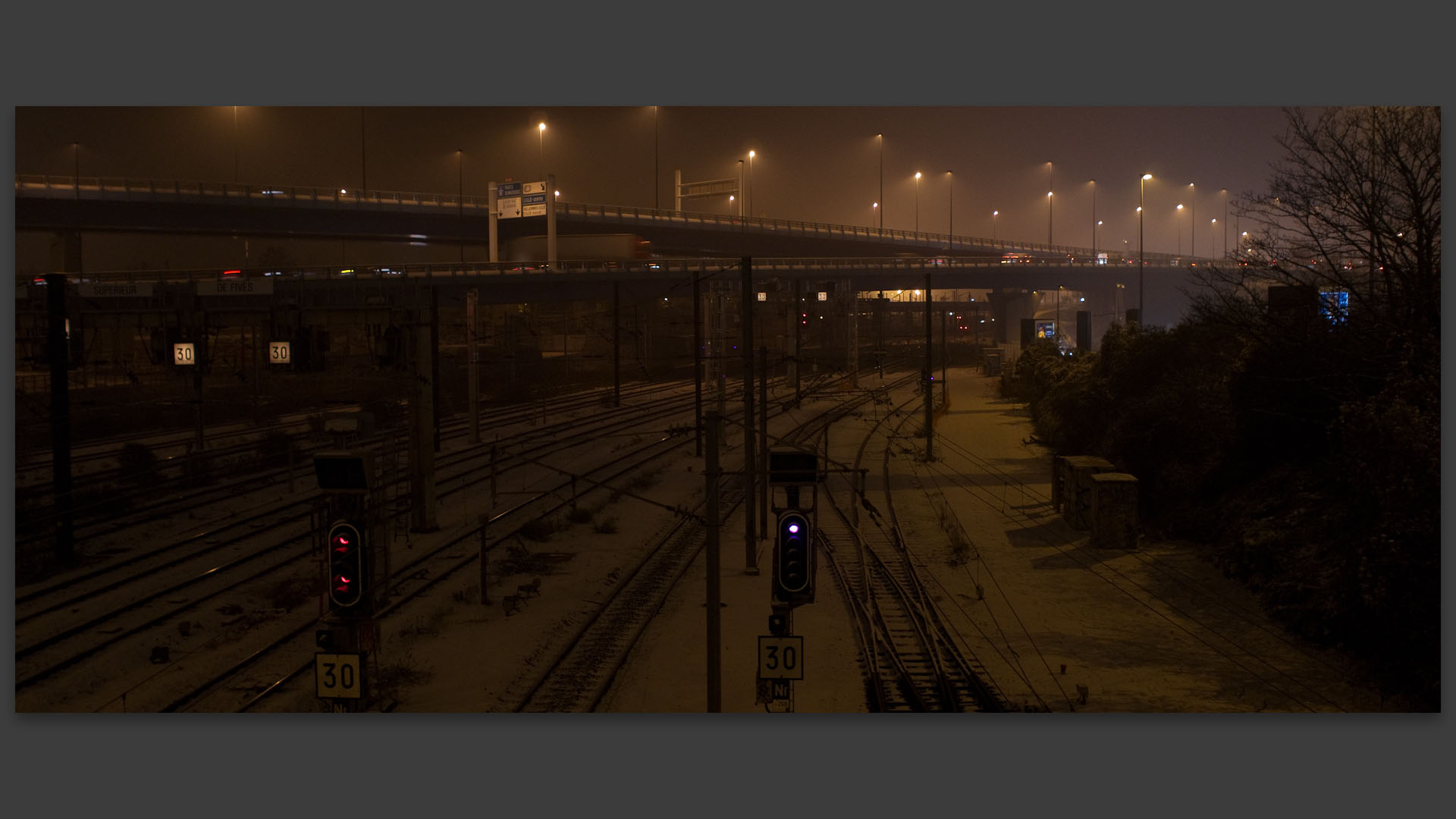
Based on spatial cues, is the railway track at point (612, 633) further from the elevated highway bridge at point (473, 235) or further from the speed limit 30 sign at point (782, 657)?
the elevated highway bridge at point (473, 235)

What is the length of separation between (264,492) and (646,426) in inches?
581

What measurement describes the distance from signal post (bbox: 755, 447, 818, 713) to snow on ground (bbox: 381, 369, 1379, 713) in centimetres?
222

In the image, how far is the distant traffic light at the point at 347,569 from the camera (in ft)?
30.2

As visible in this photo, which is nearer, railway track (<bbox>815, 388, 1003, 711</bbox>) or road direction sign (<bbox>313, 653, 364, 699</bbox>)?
road direction sign (<bbox>313, 653, 364, 699</bbox>)

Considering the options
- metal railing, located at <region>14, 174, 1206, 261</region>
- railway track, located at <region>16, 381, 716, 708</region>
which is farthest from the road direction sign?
metal railing, located at <region>14, 174, 1206, 261</region>

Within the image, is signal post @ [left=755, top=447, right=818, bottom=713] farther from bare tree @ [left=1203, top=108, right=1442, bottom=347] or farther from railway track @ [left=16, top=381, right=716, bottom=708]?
bare tree @ [left=1203, top=108, right=1442, bottom=347]

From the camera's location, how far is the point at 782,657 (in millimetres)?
9516

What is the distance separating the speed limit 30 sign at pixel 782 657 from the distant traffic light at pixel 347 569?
3.78 m

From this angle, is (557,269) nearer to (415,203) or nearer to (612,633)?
(415,203)

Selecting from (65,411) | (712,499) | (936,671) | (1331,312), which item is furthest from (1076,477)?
(65,411)

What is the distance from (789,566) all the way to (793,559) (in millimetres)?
83

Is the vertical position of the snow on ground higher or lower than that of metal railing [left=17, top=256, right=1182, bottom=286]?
lower

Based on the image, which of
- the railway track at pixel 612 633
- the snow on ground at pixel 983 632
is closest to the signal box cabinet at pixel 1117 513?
the snow on ground at pixel 983 632

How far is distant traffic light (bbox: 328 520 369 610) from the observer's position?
9219 millimetres
